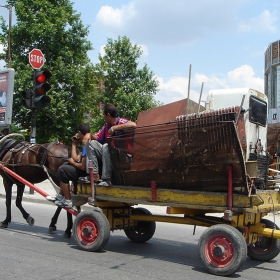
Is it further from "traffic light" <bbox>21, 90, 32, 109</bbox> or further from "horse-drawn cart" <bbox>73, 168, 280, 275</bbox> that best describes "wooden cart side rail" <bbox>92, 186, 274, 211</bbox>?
"traffic light" <bbox>21, 90, 32, 109</bbox>

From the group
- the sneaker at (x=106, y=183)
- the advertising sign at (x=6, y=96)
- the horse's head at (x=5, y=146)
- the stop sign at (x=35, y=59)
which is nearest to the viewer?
the sneaker at (x=106, y=183)

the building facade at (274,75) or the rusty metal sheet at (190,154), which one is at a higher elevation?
the building facade at (274,75)

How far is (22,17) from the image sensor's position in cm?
2045

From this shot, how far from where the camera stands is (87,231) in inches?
249

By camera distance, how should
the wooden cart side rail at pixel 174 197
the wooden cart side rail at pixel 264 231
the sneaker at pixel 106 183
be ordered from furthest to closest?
the sneaker at pixel 106 183, the wooden cart side rail at pixel 264 231, the wooden cart side rail at pixel 174 197

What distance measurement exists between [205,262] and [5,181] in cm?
472

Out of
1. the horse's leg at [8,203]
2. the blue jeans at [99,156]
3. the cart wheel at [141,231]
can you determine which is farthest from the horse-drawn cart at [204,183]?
the horse's leg at [8,203]

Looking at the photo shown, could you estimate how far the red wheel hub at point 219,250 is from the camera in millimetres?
5226

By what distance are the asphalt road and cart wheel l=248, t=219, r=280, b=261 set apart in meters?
0.10

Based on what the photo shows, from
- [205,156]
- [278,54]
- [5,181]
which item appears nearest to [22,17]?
[278,54]

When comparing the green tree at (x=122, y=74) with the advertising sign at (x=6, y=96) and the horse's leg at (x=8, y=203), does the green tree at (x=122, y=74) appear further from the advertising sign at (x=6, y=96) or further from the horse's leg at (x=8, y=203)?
the horse's leg at (x=8, y=203)

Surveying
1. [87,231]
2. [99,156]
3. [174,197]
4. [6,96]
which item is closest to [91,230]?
[87,231]

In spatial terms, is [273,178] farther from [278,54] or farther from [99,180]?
[278,54]

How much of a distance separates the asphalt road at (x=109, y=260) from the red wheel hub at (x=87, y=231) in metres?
0.19
